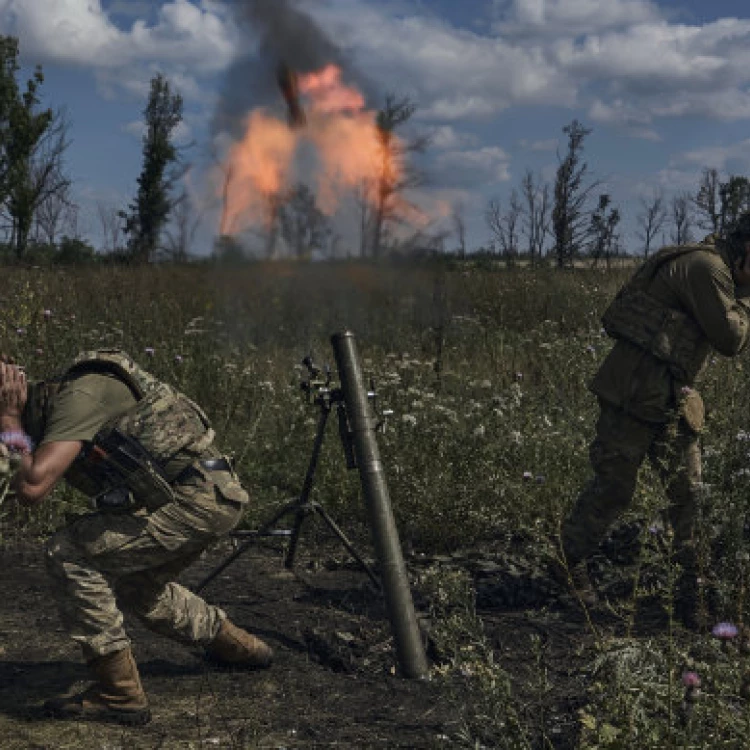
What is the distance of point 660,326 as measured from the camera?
5219 mm

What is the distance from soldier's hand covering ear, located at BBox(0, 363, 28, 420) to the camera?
3.83 meters

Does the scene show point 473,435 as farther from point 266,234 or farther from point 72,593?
point 72,593

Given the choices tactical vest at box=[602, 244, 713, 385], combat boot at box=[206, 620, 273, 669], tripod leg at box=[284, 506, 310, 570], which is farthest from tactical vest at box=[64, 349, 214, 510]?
tactical vest at box=[602, 244, 713, 385]

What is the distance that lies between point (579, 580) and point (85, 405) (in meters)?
2.80

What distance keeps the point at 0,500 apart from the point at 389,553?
6.43ft

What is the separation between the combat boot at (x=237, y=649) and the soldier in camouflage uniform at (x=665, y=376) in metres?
1.50

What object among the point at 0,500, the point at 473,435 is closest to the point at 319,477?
the point at 473,435

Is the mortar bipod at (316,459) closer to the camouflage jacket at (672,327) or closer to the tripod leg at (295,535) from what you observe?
the tripod leg at (295,535)

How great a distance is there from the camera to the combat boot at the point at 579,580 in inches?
214

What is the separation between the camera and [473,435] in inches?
273

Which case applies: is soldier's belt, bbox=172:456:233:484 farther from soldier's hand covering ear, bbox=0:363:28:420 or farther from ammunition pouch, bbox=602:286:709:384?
ammunition pouch, bbox=602:286:709:384

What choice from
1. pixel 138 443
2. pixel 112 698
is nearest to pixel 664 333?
pixel 138 443

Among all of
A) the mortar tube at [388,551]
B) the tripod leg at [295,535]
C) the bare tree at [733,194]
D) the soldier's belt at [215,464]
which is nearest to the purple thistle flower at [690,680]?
the mortar tube at [388,551]

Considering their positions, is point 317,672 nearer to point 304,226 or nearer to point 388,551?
point 388,551
